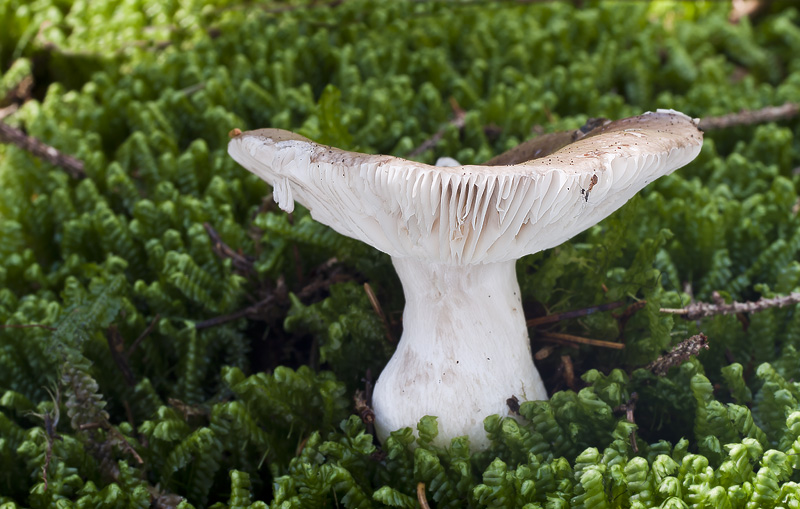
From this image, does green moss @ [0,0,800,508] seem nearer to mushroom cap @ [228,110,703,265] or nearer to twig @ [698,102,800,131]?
twig @ [698,102,800,131]

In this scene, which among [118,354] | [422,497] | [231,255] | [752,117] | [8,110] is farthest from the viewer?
[8,110]

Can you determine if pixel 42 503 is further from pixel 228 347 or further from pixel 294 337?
pixel 294 337

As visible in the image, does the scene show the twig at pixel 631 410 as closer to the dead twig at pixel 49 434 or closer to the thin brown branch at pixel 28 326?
the dead twig at pixel 49 434

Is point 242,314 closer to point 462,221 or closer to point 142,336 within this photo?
point 142,336

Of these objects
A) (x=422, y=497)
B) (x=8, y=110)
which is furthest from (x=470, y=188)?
(x=8, y=110)

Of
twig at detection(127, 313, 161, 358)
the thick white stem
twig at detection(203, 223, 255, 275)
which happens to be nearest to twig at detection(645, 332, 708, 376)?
the thick white stem

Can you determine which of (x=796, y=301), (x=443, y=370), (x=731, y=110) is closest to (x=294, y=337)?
(x=443, y=370)

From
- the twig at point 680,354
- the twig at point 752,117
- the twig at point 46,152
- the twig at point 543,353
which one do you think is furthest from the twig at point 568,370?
the twig at point 46,152

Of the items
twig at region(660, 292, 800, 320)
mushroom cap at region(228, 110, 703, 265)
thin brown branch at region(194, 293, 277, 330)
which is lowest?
thin brown branch at region(194, 293, 277, 330)
